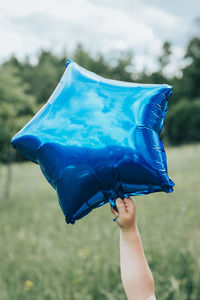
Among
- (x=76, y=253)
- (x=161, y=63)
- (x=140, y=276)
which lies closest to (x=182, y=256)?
(x=76, y=253)

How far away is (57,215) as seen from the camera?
520 cm

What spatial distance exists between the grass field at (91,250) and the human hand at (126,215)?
1422 millimetres

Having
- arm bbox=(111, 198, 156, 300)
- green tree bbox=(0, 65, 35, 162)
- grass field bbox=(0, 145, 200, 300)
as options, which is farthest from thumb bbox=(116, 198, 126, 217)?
green tree bbox=(0, 65, 35, 162)

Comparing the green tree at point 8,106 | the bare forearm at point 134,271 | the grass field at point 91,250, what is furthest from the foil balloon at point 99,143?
the green tree at point 8,106

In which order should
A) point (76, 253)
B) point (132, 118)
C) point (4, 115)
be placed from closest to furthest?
point (132, 118), point (76, 253), point (4, 115)

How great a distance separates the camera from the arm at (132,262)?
994 mm

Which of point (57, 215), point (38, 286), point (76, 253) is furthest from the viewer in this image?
point (57, 215)

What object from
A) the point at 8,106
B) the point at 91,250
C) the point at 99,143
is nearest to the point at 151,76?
the point at 8,106

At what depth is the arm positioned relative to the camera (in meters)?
0.99

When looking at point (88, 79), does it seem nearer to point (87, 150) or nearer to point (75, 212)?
point (87, 150)

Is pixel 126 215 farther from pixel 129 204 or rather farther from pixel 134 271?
pixel 134 271

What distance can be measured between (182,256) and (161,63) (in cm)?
2978

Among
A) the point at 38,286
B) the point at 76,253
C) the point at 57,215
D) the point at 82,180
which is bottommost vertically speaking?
the point at 57,215

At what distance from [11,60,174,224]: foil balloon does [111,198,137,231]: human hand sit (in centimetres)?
4
